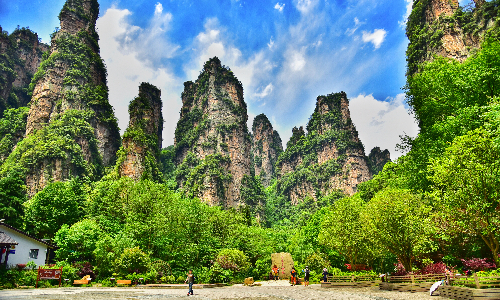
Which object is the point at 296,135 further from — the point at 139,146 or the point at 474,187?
the point at 474,187

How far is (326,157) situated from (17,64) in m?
103

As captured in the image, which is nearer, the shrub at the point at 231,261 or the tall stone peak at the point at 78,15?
the shrub at the point at 231,261

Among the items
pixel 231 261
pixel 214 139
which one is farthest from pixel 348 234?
pixel 214 139

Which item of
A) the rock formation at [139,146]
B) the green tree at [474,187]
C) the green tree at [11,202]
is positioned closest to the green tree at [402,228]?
A: the green tree at [474,187]

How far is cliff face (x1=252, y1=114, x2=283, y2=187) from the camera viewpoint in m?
148

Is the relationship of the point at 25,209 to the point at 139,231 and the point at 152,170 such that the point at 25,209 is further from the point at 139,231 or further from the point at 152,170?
the point at 152,170

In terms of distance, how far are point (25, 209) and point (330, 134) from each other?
94073mm

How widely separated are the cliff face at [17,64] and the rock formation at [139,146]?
32876 mm

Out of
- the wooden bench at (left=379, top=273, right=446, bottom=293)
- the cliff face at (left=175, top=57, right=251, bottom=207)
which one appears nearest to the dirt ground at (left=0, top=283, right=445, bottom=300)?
the wooden bench at (left=379, top=273, right=446, bottom=293)

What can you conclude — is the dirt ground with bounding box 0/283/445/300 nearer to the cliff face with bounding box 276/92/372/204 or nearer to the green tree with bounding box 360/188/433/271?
the green tree with bounding box 360/188/433/271

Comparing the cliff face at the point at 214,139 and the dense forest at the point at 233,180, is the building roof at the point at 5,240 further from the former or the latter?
the cliff face at the point at 214,139

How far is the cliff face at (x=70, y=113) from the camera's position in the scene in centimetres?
5850

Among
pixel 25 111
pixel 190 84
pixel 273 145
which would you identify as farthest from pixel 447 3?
pixel 273 145

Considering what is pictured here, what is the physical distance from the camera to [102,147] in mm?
72875
